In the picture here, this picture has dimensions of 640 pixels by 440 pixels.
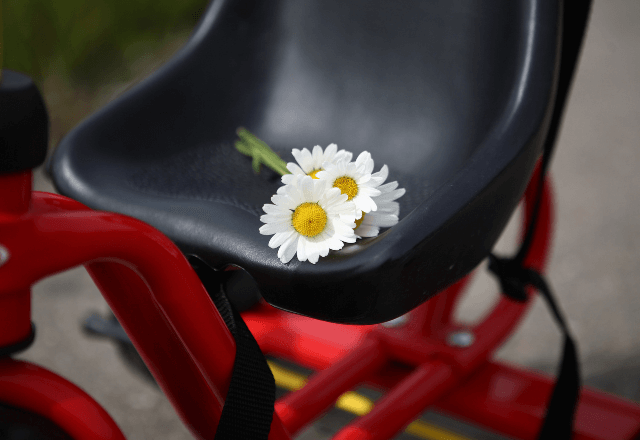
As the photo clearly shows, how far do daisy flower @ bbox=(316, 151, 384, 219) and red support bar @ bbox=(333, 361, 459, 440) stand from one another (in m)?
0.35

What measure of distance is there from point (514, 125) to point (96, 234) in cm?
45

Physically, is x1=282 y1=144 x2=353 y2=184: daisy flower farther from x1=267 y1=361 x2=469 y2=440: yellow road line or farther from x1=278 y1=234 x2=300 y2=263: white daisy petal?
x1=267 y1=361 x2=469 y2=440: yellow road line

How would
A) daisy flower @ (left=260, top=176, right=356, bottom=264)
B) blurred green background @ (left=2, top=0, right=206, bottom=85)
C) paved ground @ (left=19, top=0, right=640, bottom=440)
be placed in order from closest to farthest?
daisy flower @ (left=260, top=176, right=356, bottom=264)
paved ground @ (left=19, top=0, right=640, bottom=440)
blurred green background @ (left=2, top=0, right=206, bottom=85)

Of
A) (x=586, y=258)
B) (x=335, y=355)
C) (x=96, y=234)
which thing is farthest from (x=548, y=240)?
(x=96, y=234)

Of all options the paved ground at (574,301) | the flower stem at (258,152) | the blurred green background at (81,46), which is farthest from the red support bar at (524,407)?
the blurred green background at (81,46)

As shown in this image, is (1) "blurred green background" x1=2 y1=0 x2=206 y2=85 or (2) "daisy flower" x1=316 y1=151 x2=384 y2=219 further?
(1) "blurred green background" x1=2 y1=0 x2=206 y2=85

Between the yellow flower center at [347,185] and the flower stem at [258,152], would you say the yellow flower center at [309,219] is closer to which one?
the yellow flower center at [347,185]

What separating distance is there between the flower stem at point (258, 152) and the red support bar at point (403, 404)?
0.33 metres

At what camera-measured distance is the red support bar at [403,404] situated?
783mm

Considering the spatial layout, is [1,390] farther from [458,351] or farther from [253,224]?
[458,351]

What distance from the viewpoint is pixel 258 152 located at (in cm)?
79

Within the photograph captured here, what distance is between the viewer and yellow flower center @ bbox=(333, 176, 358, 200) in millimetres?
562

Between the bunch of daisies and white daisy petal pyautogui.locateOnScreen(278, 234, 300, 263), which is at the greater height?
the bunch of daisies

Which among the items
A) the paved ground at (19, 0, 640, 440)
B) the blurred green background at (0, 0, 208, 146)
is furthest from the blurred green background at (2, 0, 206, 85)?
the paved ground at (19, 0, 640, 440)
